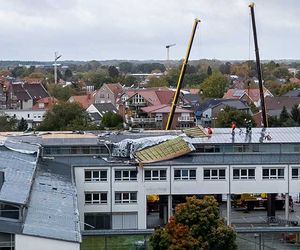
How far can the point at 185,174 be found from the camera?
119 ft

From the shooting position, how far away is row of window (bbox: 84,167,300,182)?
36.3 meters

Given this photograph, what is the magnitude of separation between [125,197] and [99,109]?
2118 inches

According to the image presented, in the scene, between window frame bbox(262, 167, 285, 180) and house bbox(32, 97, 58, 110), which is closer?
window frame bbox(262, 167, 285, 180)

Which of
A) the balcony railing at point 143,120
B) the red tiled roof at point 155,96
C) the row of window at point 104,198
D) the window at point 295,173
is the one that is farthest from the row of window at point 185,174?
the red tiled roof at point 155,96

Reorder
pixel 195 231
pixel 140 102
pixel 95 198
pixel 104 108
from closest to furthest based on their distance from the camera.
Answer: pixel 195 231, pixel 95 198, pixel 104 108, pixel 140 102

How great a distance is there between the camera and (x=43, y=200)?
83.6 feet

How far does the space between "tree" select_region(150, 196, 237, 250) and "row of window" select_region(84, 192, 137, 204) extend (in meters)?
9.57

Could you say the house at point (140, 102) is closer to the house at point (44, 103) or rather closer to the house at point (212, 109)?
the house at point (212, 109)

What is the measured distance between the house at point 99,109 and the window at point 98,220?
48.0 meters

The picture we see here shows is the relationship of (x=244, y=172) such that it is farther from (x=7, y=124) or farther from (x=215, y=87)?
(x=215, y=87)

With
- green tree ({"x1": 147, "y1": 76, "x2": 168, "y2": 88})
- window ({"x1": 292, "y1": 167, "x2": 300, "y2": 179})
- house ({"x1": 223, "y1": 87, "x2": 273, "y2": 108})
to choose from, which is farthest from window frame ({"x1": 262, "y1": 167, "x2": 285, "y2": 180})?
green tree ({"x1": 147, "y1": 76, "x2": 168, "y2": 88})

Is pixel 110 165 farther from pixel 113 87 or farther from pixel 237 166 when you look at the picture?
pixel 113 87

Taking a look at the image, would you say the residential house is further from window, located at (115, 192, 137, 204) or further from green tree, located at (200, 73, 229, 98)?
window, located at (115, 192, 137, 204)

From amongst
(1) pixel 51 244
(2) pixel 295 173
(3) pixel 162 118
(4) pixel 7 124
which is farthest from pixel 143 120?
(1) pixel 51 244
